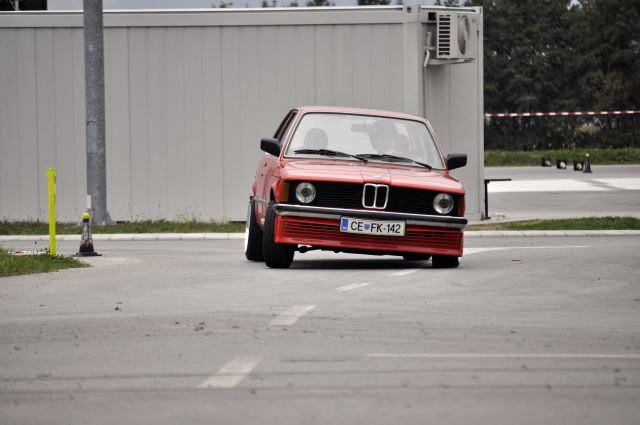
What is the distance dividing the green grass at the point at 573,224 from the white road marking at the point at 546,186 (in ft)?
35.9

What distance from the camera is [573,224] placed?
946 inches

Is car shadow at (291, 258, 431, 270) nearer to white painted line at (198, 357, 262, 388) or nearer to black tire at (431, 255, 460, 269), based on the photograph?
black tire at (431, 255, 460, 269)

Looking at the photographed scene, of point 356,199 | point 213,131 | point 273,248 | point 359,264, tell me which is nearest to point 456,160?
point 359,264

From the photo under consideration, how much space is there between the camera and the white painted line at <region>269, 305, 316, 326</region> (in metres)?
10.2

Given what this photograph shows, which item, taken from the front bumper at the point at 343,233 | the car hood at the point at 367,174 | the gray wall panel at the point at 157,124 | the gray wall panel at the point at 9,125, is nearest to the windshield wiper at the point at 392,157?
the car hood at the point at 367,174

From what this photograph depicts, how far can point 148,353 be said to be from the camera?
873 cm

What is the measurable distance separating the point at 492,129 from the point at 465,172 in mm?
47634

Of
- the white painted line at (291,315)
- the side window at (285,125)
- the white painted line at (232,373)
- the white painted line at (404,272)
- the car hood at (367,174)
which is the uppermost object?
the side window at (285,125)

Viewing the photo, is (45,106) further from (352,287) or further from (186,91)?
(352,287)

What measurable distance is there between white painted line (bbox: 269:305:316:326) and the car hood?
3.87m

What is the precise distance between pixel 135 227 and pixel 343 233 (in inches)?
402

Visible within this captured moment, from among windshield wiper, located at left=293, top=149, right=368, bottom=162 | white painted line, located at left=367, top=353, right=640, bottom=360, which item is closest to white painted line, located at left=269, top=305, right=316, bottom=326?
white painted line, located at left=367, top=353, right=640, bottom=360

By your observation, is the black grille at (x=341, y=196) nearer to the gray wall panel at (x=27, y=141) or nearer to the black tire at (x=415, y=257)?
the black tire at (x=415, y=257)

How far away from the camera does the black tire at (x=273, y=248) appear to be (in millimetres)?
14898
